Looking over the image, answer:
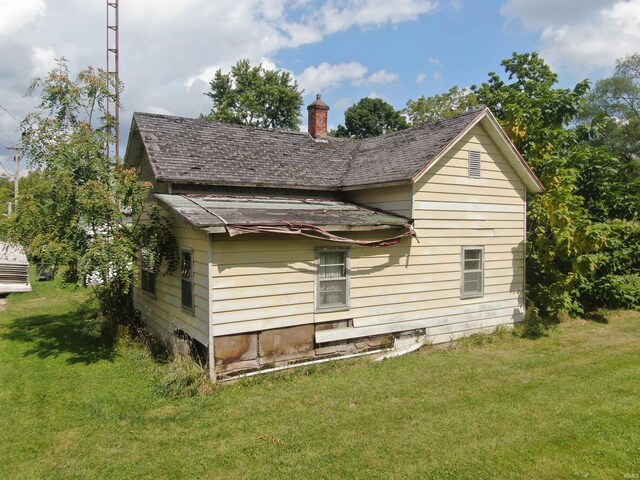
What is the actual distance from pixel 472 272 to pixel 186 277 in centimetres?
741

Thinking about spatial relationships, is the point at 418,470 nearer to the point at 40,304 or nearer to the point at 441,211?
the point at 441,211

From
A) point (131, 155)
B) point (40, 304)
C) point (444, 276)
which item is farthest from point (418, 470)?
point (40, 304)

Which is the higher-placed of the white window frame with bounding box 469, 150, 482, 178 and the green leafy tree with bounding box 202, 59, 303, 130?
the green leafy tree with bounding box 202, 59, 303, 130

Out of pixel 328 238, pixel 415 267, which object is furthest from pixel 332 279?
pixel 415 267

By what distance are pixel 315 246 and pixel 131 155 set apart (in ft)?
24.8

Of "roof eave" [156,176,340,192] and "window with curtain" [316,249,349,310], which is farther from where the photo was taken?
"roof eave" [156,176,340,192]

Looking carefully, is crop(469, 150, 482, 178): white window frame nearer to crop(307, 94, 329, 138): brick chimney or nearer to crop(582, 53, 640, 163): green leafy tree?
crop(307, 94, 329, 138): brick chimney

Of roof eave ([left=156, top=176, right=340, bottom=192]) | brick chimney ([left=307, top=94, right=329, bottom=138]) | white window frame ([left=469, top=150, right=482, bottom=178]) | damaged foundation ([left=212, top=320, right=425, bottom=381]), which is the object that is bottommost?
damaged foundation ([left=212, top=320, right=425, bottom=381])

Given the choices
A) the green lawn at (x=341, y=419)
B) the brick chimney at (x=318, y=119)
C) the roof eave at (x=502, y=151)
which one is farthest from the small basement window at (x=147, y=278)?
the roof eave at (x=502, y=151)

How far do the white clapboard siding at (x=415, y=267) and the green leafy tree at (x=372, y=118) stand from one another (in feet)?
115

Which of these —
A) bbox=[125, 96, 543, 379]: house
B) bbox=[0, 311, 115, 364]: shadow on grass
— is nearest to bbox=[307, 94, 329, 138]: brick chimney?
bbox=[125, 96, 543, 379]: house

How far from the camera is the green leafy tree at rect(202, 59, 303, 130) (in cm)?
3941

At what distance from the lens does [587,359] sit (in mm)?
10234

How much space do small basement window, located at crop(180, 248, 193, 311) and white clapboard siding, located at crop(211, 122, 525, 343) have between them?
137cm
